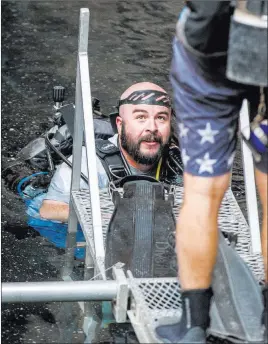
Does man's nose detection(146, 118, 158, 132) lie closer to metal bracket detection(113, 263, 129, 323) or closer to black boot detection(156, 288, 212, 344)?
metal bracket detection(113, 263, 129, 323)

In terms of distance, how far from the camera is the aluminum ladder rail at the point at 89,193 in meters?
5.11

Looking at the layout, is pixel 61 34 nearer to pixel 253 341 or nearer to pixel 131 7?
pixel 131 7

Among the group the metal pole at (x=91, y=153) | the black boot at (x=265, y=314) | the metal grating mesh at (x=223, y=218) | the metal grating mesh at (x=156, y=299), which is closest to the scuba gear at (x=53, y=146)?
the metal grating mesh at (x=223, y=218)

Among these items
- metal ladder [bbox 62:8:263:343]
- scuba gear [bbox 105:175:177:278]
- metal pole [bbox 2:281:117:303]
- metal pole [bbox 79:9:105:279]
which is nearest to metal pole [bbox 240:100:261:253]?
metal ladder [bbox 62:8:263:343]

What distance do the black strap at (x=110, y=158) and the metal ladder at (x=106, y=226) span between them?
0.19 meters

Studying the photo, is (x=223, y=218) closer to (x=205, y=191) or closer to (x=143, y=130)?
(x=143, y=130)

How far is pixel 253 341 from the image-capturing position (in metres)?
3.91

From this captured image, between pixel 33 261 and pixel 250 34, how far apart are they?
9.70ft

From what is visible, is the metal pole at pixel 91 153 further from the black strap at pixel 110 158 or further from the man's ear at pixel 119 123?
the man's ear at pixel 119 123

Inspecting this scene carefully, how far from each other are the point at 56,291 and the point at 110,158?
6.18ft

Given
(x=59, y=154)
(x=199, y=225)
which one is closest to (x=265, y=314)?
(x=199, y=225)

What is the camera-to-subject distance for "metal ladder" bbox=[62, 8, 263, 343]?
4254mm

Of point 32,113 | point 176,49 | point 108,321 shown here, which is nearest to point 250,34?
point 176,49

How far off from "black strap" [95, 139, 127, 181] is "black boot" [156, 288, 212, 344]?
2.16 m
